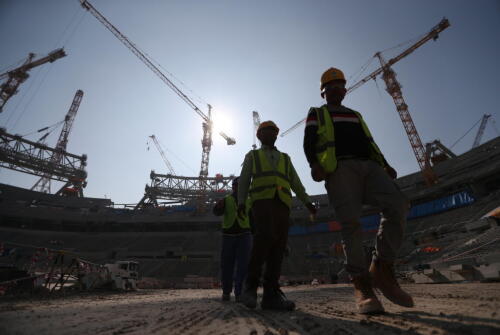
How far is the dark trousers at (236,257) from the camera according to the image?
14.6 feet

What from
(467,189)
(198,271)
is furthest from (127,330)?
(467,189)

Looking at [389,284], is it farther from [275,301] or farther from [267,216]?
[267,216]

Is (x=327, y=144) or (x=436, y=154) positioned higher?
(x=436, y=154)

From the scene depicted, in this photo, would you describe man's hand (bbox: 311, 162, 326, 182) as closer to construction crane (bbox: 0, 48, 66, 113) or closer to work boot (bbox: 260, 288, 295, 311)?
work boot (bbox: 260, 288, 295, 311)

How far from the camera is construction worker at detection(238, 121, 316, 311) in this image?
2.84m

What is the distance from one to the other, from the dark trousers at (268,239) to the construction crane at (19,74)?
62.9 m

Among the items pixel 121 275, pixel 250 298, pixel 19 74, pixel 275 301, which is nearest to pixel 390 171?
pixel 275 301

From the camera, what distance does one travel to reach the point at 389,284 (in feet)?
7.09

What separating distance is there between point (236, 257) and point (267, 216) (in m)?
2.07

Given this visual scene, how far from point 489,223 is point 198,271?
26171 mm

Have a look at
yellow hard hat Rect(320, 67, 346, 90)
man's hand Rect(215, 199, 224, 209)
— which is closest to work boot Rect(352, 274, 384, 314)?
yellow hard hat Rect(320, 67, 346, 90)

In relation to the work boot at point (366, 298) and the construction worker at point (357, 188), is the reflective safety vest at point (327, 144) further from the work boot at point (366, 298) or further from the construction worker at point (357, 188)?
the work boot at point (366, 298)

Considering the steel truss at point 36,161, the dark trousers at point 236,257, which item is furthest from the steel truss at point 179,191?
the dark trousers at point 236,257

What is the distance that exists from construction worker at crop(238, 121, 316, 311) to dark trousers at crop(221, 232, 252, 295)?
1.47m
